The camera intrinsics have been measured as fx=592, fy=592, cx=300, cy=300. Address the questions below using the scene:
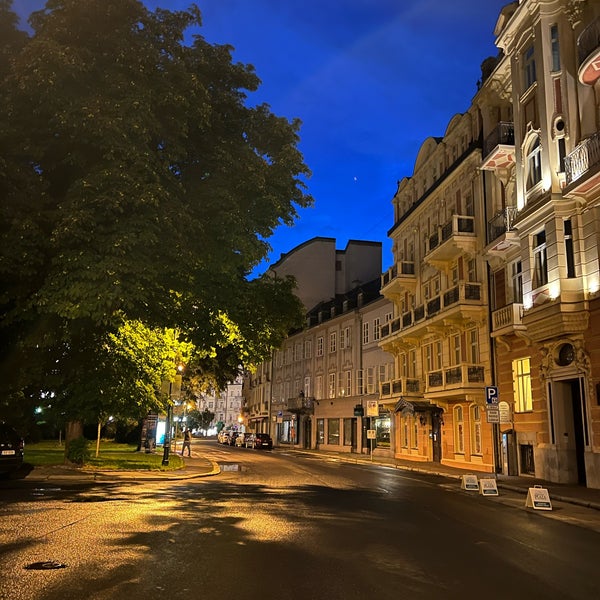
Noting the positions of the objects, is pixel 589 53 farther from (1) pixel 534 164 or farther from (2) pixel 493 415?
(2) pixel 493 415

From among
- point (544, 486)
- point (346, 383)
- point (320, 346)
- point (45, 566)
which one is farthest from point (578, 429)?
point (320, 346)

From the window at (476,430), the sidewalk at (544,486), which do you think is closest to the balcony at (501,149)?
the window at (476,430)

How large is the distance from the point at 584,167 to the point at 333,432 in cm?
3596

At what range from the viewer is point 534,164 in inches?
882

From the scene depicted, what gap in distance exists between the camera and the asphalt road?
243 inches

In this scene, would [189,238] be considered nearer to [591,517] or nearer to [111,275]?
[111,275]

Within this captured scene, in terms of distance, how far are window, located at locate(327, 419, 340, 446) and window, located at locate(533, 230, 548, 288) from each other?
30870 mm

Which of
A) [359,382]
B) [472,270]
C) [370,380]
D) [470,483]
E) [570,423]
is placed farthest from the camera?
[359,382]

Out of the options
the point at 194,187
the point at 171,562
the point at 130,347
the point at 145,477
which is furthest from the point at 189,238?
the point at 145,477

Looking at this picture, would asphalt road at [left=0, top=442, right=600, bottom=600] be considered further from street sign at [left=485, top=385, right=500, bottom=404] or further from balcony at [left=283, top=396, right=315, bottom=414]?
balcony at [left=283, top=396, right=315, bottom=414]

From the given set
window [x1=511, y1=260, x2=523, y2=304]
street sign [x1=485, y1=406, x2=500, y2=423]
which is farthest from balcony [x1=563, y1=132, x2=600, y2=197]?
street sign [x1=485, y1=406, x2=500, y2=423]

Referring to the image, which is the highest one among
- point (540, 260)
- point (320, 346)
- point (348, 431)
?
point (320, 346)

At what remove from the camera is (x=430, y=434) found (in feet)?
110

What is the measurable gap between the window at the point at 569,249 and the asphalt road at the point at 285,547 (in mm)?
8271
